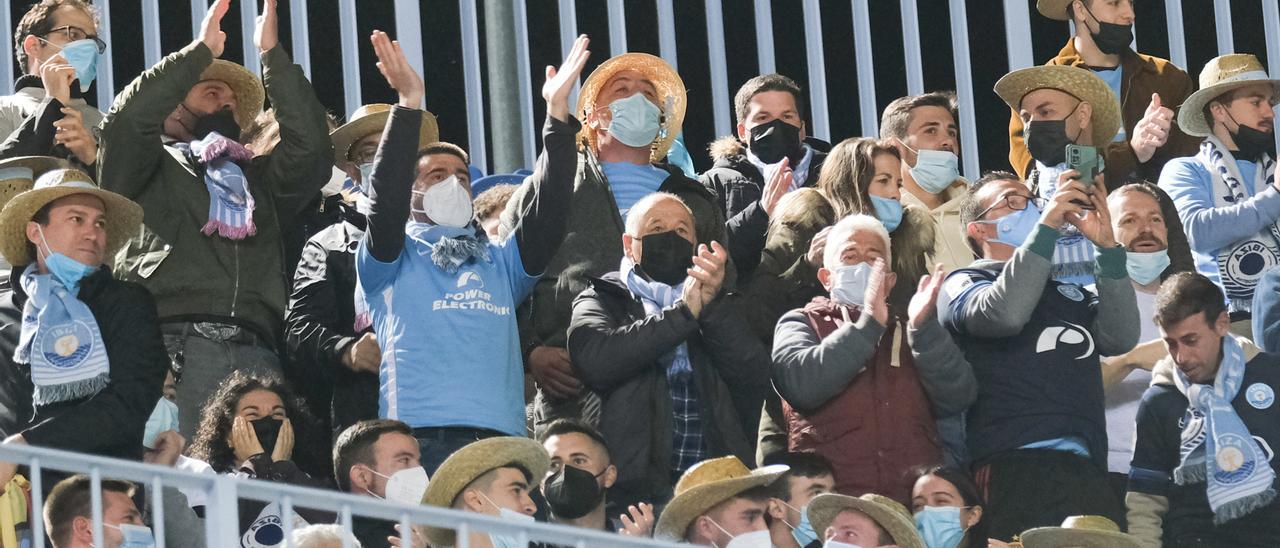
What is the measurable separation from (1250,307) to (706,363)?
2.14m

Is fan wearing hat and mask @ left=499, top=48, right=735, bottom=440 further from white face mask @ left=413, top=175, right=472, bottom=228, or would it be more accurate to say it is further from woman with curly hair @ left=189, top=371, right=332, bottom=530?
woman with curly hair @ left=189, top=371, right=332, bottom=530

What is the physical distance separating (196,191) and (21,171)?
1.90ft

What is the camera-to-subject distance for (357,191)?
10039 mm

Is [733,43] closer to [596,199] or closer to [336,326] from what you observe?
[596,199]

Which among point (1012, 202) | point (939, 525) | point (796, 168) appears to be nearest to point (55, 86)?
point (796, 168)

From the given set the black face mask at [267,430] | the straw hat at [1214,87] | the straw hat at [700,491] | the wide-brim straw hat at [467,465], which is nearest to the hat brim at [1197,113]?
the straw hat at [1214,87]

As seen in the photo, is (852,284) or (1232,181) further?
(1232,181)

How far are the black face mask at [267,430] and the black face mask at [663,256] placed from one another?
127 centimetres

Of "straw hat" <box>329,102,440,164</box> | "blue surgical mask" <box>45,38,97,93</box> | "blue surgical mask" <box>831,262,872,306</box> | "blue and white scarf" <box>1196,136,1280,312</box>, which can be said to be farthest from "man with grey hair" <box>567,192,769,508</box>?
"blue surgical mask" <box>45,38,97,93</box>

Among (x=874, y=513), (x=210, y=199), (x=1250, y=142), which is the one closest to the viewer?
(x=874, y=513)

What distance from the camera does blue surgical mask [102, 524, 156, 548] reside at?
7809 mm

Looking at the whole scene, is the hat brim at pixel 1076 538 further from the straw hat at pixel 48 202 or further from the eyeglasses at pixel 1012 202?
the straw hat at pixel 48 202

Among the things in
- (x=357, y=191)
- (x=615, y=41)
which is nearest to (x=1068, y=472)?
(x=357, y=191)

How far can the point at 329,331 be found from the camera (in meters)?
9.13
